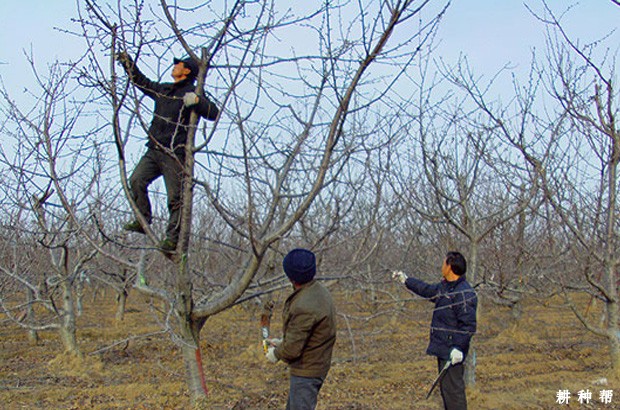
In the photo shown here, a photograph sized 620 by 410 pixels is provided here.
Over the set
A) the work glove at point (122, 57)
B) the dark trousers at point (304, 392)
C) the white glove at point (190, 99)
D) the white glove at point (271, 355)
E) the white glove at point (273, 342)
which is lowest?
the dark trousers at point (304, 392)

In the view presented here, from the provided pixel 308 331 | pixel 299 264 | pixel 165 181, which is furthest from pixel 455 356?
pixel 165 181

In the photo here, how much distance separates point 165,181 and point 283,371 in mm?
4611

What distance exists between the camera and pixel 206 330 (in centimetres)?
1166

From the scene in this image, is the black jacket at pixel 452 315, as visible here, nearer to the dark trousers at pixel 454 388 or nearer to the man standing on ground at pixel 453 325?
the man standing on ground at pixel 453 325

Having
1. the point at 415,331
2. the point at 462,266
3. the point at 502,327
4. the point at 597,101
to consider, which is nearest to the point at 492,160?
the point at 597,101

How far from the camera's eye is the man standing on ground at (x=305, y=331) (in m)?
3.00

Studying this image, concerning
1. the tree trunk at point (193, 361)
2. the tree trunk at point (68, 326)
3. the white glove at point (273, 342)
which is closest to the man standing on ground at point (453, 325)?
the white glove at point (273, 342)

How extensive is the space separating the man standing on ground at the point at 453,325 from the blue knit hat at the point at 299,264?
4.04 ft

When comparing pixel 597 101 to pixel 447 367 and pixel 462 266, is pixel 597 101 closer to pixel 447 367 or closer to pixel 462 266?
pixel 462 266

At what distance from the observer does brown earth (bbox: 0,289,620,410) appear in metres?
5.70

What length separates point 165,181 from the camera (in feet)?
10.9

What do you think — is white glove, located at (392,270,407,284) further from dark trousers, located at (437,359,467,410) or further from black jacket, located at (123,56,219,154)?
black jacket, located at (123,56,219,154)

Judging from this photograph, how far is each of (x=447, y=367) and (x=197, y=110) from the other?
2638mm

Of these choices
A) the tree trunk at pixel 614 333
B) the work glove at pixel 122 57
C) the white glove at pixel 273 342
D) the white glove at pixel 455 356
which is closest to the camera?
the work glove at pixel 122 57
